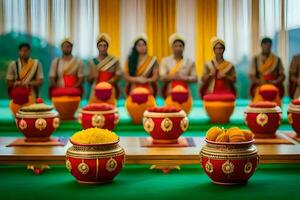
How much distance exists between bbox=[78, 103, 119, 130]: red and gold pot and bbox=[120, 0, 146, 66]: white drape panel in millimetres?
4251

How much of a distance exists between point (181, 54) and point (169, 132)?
240 cm

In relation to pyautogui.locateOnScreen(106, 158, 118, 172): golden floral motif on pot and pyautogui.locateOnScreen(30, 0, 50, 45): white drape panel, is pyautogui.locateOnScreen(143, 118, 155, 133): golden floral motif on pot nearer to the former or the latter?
pyautogui.locateOnScreen(106, 158, 118, 172): golden floral motif on pot

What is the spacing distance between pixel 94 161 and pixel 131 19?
20.3 feet

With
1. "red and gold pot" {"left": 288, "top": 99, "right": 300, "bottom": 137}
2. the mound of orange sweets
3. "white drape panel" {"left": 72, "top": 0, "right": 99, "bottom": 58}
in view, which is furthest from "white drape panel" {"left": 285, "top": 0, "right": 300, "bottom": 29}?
the mound of orange sweets

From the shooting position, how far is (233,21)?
9336 mm

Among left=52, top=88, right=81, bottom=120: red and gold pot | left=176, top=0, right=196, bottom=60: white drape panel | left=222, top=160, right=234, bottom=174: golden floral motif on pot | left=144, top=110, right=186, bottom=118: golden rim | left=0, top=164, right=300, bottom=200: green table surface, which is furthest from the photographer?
left=176, top=0, right=196, bottom=60: white drape panel

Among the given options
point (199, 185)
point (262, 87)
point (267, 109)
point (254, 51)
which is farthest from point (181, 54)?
point (199, 185)

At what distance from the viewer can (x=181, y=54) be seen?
7.29m

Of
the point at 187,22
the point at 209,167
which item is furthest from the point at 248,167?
the point at 187,22

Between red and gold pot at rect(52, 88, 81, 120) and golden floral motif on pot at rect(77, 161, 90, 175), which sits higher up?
red and gold pot at rect(52, 88, 81, 120)

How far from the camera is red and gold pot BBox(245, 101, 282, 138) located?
5406 millimetres

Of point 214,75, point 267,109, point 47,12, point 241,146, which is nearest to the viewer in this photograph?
point 241,146

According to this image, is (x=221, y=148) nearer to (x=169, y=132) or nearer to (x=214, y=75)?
(x=169, y=132)

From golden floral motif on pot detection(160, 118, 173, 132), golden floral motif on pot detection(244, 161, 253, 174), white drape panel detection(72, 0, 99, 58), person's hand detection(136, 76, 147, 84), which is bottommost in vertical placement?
golden floral motif on pot detection(244, 161, 253, 174)
